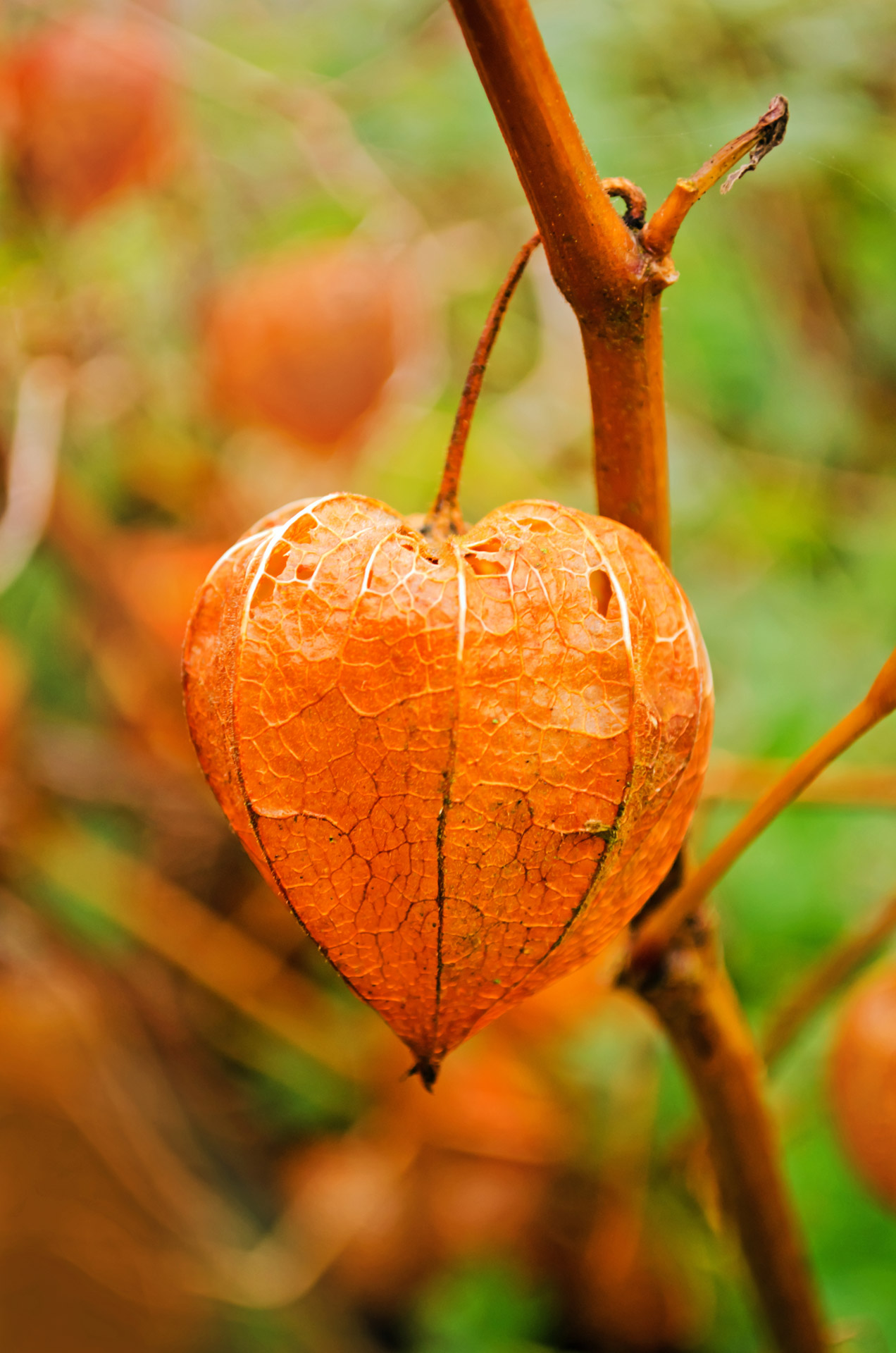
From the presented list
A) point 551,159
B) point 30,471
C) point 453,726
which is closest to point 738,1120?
point 453,726

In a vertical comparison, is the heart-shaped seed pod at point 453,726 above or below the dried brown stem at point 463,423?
below

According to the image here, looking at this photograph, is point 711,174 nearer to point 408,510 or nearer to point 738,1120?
point 738,1120

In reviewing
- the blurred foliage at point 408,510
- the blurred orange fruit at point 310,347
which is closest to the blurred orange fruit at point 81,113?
the blurred foliage at point 408,510

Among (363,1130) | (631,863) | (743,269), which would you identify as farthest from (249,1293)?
(743,269)

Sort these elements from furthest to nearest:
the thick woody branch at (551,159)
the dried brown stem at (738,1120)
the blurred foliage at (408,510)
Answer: the blurred foliage at (408,510) < the dried brown stem at (738,1120) < the thick woody branch at (551,159)

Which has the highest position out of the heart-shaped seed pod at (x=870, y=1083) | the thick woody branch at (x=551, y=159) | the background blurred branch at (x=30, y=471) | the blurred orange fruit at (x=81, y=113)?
the blurred orange fruit at (x=81, y=113)

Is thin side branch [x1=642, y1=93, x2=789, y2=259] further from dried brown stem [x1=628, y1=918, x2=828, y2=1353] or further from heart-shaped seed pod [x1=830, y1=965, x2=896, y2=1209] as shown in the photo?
heart-shaped seed pod [x1=830, y1=965, x2=896, y2=1209]

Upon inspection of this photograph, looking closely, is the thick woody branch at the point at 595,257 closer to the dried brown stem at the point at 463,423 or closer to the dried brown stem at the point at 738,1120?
the dried brown stem at the point at 463,423

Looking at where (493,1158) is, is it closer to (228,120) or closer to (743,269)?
(743,269)

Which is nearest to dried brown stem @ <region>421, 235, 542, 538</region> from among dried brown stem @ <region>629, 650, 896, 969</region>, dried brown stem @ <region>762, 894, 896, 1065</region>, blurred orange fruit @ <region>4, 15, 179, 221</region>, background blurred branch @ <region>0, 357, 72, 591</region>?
dried brown stem @ <region>629, 650, 896, 969</region>
